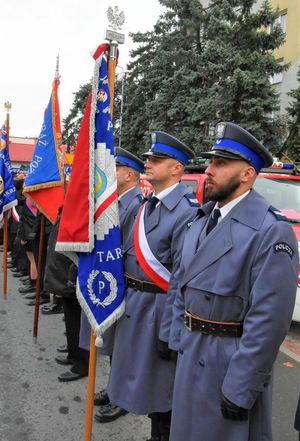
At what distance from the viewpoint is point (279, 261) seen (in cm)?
191

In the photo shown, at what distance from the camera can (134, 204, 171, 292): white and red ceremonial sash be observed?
9.71 feet

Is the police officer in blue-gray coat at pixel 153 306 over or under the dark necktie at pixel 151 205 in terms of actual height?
under

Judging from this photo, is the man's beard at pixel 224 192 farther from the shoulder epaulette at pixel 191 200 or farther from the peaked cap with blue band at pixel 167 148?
the peaked cap with blue band at pixel 167 148

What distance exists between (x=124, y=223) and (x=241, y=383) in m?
1.96

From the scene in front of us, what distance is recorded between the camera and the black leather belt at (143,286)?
118 inches

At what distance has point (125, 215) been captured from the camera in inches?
143

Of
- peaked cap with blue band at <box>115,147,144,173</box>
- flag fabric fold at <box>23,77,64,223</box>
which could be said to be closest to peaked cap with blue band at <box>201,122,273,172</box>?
peaked cap with blue band at <box>115,147,144,173</box>

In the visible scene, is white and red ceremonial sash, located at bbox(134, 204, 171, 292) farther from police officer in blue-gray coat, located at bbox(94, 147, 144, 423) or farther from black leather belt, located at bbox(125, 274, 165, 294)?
police officer in blue-gray coat, located at bbox(94, 147, 144, 423)

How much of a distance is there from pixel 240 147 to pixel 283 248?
597 mm

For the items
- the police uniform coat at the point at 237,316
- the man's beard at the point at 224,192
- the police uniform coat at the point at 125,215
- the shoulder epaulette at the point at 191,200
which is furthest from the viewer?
the police uniform coat at the point at 125,215

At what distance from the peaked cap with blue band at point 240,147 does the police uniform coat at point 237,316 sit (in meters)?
0.20

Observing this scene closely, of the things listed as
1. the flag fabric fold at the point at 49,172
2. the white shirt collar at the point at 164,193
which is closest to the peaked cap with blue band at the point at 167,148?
the white shirt collar at the point at 164,193

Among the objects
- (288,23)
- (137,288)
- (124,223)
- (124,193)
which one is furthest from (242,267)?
(288,23)

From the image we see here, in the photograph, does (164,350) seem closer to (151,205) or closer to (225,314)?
(225,314)
